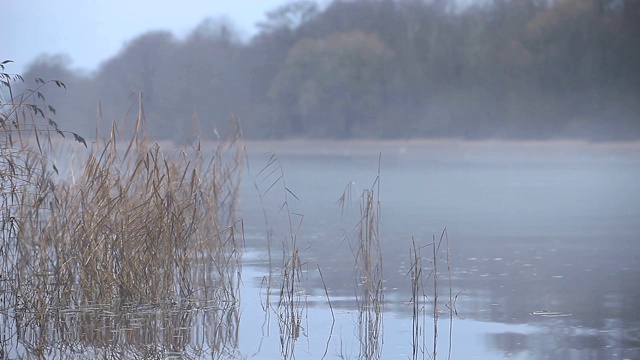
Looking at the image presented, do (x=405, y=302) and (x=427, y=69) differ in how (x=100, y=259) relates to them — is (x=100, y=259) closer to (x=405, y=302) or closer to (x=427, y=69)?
(x=405, y=302)

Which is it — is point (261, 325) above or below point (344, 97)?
below

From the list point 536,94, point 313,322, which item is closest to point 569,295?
point 313,322

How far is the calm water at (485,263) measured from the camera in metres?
2.90

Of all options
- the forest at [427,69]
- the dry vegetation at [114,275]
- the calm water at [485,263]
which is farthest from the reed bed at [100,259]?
the forest at [427,69]

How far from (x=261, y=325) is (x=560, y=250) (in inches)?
95.2

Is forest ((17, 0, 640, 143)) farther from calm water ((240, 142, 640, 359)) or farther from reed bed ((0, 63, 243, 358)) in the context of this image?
reed bed ((0, 63, 243, 358))

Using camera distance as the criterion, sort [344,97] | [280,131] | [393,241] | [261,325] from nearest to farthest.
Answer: [261,325]
[393,241]
[280,131]
[344,97]

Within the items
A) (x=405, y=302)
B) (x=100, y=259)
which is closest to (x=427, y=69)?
(x=405, y=302)

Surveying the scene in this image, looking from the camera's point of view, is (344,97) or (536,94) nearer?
(344,97)

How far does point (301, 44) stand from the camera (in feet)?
55.1

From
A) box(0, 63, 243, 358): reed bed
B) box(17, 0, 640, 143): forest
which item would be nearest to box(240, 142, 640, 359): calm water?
box(0, 63, 243, 358): reed bed

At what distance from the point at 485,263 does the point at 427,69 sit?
15581 mm

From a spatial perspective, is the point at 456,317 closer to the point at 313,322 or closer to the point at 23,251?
the point at 313,322

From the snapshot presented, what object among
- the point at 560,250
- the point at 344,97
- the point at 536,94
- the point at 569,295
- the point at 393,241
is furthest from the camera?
the point at 536,94
